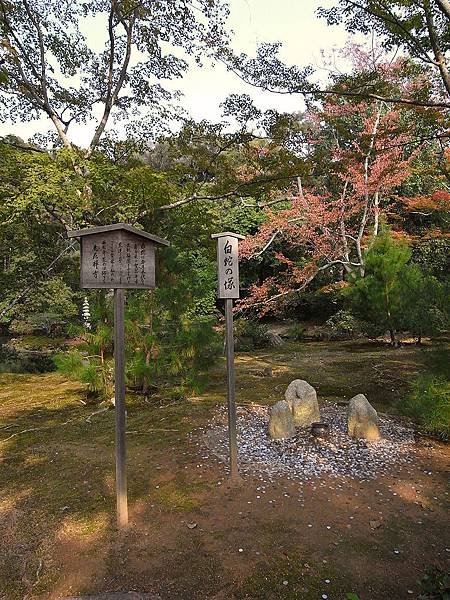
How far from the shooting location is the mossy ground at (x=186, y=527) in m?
2.33

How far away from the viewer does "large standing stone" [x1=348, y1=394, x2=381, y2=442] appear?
4.39 m

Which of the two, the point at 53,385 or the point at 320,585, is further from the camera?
the point at 53,385

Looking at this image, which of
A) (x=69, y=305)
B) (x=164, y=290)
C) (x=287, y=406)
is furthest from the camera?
(x=69, y=305)

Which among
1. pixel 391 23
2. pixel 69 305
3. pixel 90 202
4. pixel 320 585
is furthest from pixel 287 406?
pixel 69 305

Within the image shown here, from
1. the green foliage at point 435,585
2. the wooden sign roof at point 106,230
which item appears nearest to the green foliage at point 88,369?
the wooden sign roof at point 106,230

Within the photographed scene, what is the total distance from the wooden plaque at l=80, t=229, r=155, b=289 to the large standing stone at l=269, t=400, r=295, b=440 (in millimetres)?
2172

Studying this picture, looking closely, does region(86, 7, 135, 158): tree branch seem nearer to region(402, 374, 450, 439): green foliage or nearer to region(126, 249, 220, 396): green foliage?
region(126, 249, 220, 396): green foliage

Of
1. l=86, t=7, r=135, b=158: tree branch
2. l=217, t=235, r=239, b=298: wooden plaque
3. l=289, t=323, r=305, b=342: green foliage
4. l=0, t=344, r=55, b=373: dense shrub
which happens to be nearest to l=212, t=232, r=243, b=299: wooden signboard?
l=217, t=235, r=239, b=298: wooden plaque

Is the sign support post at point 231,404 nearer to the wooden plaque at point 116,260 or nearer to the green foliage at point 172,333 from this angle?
the wooden plaque at point 116,260

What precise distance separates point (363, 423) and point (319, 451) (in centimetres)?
61

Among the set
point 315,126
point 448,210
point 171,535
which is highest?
point 315,126

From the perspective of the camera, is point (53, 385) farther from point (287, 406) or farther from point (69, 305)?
point (287, 406)

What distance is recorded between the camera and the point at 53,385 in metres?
7.94

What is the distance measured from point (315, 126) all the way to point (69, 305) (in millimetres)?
9999
